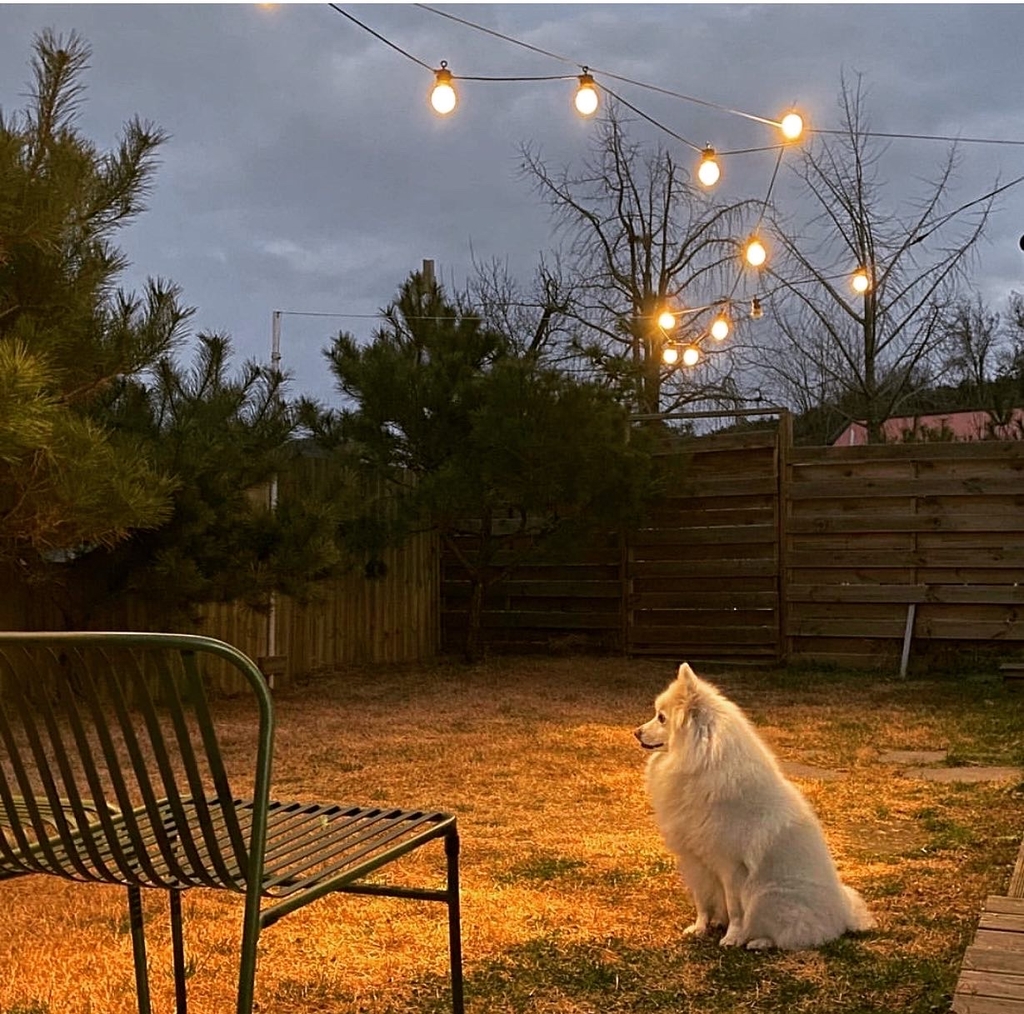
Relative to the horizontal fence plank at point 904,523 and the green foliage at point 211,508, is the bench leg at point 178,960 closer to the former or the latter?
the green foliage at point 211,508

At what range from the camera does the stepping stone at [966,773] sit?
15.2 ft

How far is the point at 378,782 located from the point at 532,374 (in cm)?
393

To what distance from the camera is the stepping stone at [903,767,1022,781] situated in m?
4.63

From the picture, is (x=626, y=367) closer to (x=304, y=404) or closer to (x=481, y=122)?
(x=304, y=404)

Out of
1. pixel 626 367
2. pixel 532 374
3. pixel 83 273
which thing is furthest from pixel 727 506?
pixel 83 273

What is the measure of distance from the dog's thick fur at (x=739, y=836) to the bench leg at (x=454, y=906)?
886 mm

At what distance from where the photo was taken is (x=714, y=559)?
29.5ft

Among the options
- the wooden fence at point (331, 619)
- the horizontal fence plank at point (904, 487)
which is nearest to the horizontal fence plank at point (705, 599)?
the horizontal fence plank at point (904, 487)

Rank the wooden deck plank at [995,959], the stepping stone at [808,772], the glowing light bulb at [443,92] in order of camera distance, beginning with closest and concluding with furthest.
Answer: the wooden deck plank at [995,959] → the stepping stone at [808,772] → the glowing light bulb at [443,92]

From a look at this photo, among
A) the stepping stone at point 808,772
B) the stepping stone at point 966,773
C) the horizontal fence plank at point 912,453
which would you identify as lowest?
the stepping stone at point 808,772

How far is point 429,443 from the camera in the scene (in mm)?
8359

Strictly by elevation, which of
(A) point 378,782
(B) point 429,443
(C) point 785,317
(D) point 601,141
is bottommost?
(A) point 378,782

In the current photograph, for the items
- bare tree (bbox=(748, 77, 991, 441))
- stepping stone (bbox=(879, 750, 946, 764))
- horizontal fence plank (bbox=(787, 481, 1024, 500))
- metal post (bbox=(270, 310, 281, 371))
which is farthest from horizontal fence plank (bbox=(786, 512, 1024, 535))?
metal post (bbox=(270, 310, 281, 371))

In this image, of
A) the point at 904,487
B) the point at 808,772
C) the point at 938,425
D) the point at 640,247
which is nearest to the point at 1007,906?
the point at 808,772
